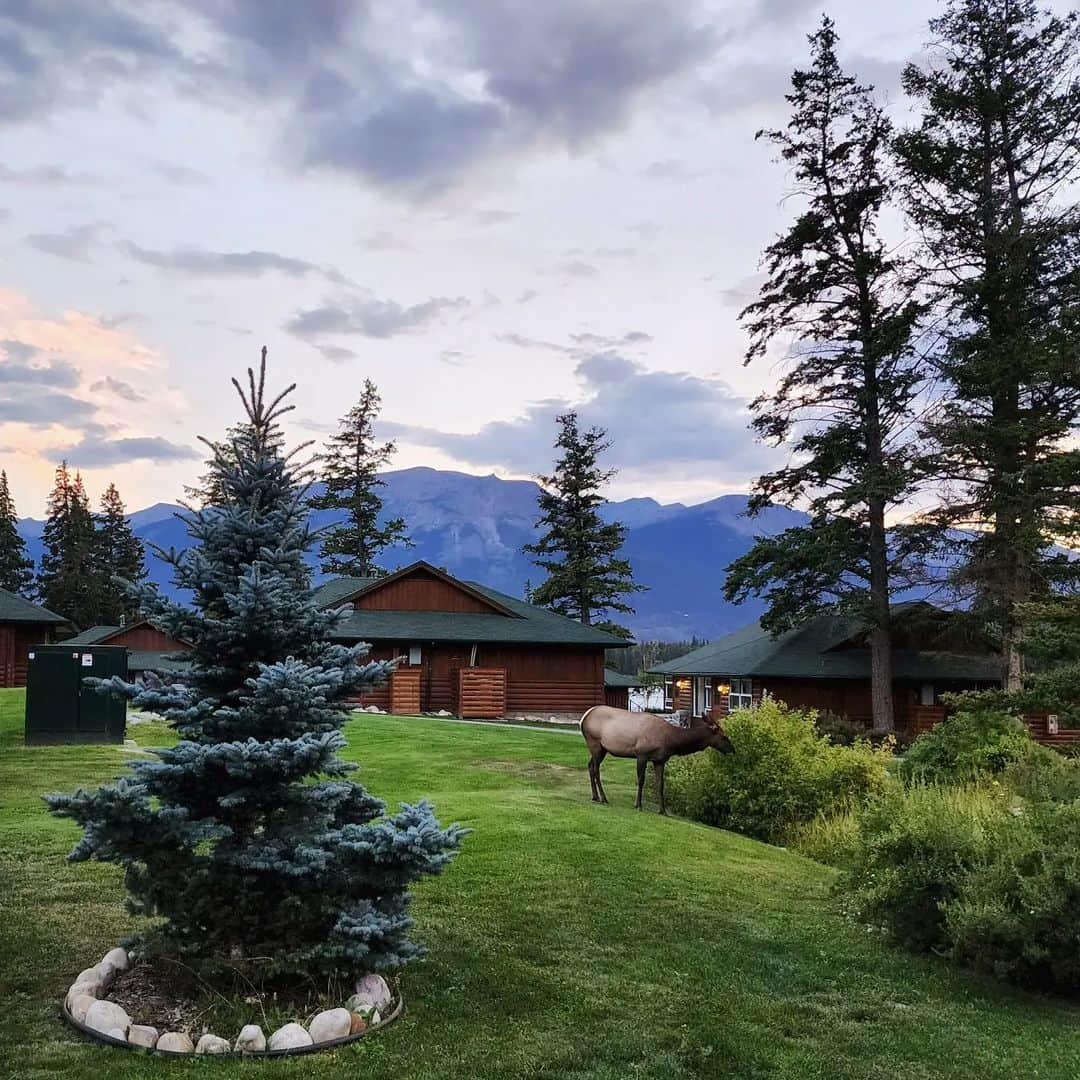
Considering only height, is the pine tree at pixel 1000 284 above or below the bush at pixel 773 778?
above

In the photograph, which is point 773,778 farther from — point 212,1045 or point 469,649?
point 469,649

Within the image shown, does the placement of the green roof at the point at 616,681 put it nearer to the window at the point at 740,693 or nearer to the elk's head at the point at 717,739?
the window at the point at 740,693

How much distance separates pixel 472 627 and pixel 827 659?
13494mm

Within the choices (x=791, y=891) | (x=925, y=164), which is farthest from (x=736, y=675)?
(x=791, y=891)

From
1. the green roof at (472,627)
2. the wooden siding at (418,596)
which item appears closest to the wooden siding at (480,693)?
the green roof at (472,627)

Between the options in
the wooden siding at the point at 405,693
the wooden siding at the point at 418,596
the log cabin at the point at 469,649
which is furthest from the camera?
the wooden siding at the point at 418,596

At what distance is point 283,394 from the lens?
6723mm

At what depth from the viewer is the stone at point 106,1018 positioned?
17.7ft

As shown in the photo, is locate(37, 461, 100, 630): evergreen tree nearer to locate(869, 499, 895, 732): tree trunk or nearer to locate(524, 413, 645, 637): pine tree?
locate(524, 413, 645, 637): pine tree

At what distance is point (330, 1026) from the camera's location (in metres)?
5.50

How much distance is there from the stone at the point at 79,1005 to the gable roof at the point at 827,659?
2687 centimetres

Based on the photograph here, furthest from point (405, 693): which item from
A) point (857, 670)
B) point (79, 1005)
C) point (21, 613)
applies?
point (79, 1005)

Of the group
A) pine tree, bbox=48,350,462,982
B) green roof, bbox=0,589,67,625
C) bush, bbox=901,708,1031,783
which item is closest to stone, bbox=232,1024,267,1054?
pine tree, bbox=48,350,462,982

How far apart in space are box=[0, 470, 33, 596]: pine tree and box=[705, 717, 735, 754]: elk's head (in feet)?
227
